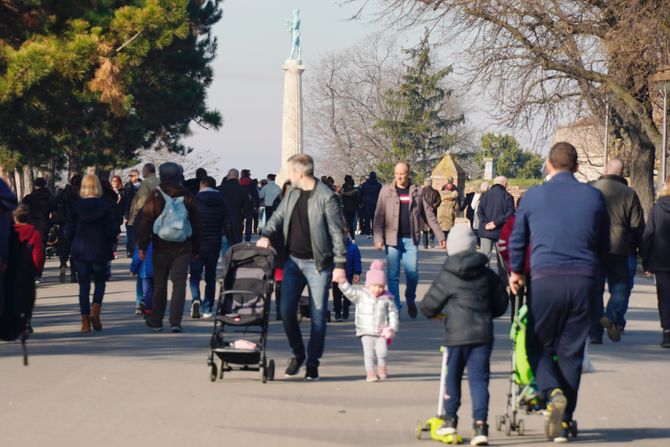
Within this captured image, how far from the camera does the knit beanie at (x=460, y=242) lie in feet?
29.6

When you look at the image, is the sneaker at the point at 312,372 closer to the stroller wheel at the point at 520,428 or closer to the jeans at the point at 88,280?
the stroller wheel at the point at 520,428

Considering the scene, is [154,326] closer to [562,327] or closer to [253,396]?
[253,396]

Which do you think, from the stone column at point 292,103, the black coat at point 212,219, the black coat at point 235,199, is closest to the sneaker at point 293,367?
the black coat at point 212,219

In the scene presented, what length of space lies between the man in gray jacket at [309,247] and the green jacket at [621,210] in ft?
13.4

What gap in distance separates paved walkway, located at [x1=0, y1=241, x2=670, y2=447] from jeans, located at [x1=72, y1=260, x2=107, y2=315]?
42 cm

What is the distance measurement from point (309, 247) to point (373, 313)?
0.75 meters

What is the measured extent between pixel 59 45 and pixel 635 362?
11.9 metres

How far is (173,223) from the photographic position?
15.4 m

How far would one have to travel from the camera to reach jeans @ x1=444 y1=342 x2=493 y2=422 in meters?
8.72

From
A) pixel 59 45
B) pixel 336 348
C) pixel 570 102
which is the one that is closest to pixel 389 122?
pixel 570 102

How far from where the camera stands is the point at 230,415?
995 centimetres

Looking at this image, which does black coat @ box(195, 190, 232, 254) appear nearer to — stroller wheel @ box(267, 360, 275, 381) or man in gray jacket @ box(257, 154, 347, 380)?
man in gray jacket @ box(257, 154, 347, 380)

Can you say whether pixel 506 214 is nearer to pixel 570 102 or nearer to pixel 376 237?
pixel 376 237

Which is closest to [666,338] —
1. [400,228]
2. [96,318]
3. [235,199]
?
[400,228]
